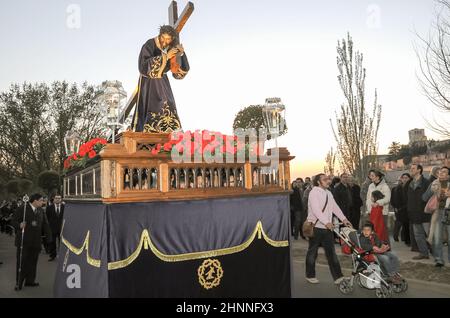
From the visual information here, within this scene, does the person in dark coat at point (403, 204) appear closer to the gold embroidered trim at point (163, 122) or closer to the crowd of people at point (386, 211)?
the crowd of people at point (386, 211)

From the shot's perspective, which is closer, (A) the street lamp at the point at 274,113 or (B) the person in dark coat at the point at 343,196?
(A) the street lamp at the point at 274,113

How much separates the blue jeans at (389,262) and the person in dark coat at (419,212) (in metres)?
2.84

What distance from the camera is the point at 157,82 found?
618cm

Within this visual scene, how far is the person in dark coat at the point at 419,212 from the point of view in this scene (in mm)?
8605

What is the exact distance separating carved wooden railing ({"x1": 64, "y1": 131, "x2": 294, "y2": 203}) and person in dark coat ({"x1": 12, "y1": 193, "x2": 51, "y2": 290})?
306 cm

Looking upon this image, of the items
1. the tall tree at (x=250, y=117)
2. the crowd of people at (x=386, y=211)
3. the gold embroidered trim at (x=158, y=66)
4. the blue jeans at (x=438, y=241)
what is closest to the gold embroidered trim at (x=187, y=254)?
the crowd of people at (x=386, y=211)

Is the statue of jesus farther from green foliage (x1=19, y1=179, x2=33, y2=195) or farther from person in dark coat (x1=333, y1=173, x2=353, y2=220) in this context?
green foliage (x1=19, y1=179, x2=33, y2=195)

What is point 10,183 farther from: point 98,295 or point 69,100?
point 98,295

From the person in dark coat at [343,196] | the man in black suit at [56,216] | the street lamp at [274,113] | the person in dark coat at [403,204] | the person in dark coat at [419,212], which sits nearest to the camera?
the street lamp at [274,113]

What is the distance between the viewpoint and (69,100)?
39.9 metres

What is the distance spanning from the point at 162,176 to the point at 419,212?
6.44 metres

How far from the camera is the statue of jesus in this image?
19.8 feet

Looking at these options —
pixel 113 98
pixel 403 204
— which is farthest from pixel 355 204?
pixel 113 98

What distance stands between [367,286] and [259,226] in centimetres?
219
